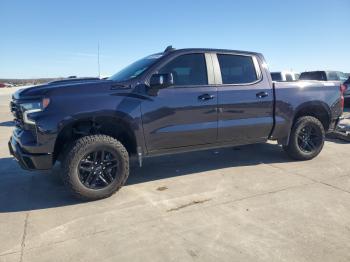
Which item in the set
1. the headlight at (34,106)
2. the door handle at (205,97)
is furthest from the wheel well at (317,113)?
the headlight at (34,106)

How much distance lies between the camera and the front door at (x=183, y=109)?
15.2 feet

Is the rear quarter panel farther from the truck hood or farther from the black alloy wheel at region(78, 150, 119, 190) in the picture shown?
the black alloy wheel at region(78, 150, 119, 190)

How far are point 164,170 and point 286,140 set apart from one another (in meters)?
2.18

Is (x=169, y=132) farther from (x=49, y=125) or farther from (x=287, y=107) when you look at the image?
(x=287, y=107)

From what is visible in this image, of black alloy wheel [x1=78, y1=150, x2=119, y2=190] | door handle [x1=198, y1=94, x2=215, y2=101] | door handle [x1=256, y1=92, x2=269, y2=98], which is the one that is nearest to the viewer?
black alloy wheel [x1=78, y1=150, x2=119, y2=190]

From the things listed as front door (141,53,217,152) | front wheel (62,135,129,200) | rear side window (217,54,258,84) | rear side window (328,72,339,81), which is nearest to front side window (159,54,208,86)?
front door (141,53,217,152)

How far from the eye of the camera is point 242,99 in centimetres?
530

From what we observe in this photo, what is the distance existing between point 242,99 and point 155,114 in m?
1.48

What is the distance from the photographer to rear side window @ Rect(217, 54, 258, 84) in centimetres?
528

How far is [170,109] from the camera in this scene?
471 cm

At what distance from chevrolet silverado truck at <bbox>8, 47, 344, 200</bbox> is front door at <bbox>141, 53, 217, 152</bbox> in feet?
0.05

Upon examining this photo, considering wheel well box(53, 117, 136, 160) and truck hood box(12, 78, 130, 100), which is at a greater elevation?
truck hood box(12, 78, 130, 100)

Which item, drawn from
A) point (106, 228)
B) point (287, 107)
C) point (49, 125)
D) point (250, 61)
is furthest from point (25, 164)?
point (287, 107)

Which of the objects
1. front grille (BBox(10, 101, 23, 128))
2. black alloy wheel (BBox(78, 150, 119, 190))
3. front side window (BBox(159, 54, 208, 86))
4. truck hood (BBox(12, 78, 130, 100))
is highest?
front side window (BBox(159, 54, 208, 86))
